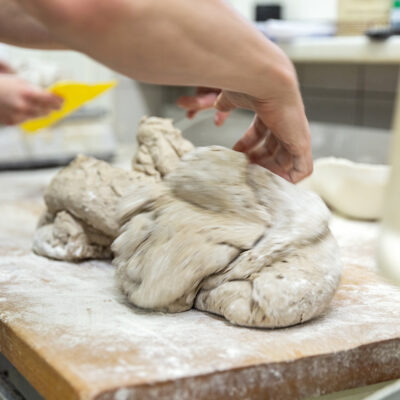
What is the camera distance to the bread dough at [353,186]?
143 cm

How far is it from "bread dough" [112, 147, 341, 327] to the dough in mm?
217

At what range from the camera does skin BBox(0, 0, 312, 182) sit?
56 cm

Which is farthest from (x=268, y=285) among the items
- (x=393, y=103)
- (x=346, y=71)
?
(x=346, y=71)

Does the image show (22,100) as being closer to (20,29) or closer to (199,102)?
(20,29)

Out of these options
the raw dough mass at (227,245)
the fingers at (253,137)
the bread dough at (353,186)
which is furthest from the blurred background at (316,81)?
the raw dough mass at (227,245)

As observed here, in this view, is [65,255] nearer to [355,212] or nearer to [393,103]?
[355,212]

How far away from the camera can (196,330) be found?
784mm

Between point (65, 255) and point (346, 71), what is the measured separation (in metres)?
1.75

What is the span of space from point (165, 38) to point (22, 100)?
1.05 metres

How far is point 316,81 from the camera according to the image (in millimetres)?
2600

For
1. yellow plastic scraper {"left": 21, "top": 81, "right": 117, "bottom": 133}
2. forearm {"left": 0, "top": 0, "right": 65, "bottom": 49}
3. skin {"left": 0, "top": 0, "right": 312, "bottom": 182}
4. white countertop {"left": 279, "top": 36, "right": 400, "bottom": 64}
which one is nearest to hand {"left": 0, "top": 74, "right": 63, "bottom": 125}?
yellow plastic scraper {"left": 21, "top": 81, "right": 117, "bottom": 133}

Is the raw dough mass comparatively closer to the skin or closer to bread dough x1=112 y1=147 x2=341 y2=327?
bread dough x1=112 y1=147 x2=341 y2=327

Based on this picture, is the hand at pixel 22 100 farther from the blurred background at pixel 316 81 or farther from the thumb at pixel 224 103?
the thumb at pixel 224 103

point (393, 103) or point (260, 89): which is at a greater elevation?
point (260, 89)
